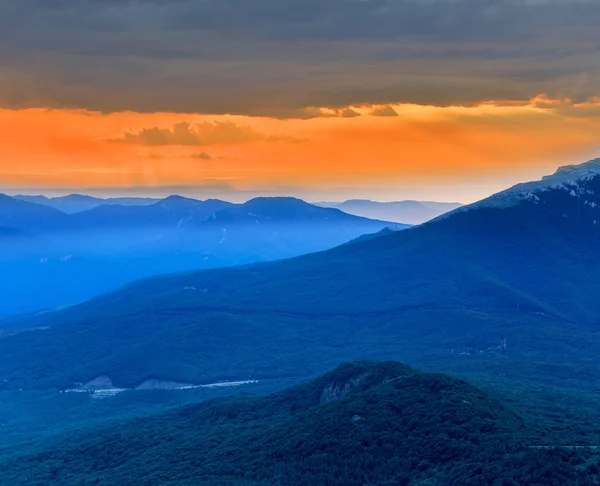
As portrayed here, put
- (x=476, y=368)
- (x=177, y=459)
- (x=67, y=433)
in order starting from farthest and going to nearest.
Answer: (x=476, y=368) < (x=67, y=433) < (x=177, y=459)

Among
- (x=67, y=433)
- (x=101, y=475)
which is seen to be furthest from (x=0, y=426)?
(x=101, y=475)

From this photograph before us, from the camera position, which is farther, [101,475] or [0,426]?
[0,426]

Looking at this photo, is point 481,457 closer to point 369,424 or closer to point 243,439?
point 369,424

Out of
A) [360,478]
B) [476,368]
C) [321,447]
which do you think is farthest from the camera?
[476,368]

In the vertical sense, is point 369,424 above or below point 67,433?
above

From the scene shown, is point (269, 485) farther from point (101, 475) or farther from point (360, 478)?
point (101, 475)

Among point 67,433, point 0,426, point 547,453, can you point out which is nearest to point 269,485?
point 547,453
